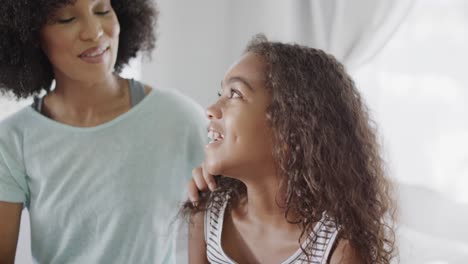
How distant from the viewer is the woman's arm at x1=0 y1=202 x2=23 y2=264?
1.34 metres

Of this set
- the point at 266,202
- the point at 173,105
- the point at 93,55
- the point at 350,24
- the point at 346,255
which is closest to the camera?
the point at 346,255

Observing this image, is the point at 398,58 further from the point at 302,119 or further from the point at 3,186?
the point at 3,186

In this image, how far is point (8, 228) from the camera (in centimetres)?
135

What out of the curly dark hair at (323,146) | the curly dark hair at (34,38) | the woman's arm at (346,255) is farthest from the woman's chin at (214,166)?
the curly dark hair at (34,38)

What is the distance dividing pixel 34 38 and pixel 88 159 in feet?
0.98

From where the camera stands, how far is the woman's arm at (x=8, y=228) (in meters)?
1.34

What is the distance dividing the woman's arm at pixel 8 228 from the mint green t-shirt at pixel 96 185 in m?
0.02

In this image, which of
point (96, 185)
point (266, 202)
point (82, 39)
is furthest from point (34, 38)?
point (266, 202)

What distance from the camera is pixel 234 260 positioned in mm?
1214

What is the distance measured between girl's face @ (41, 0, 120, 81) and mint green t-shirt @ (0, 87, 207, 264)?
131mm

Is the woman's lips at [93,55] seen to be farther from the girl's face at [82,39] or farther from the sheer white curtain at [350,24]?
the sheer white curtain at [350,24]

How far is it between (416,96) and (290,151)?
3.67 feet

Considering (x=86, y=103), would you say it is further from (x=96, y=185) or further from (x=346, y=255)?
(x=346, y=255)

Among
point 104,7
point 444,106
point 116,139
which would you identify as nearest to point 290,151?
point 116,139
